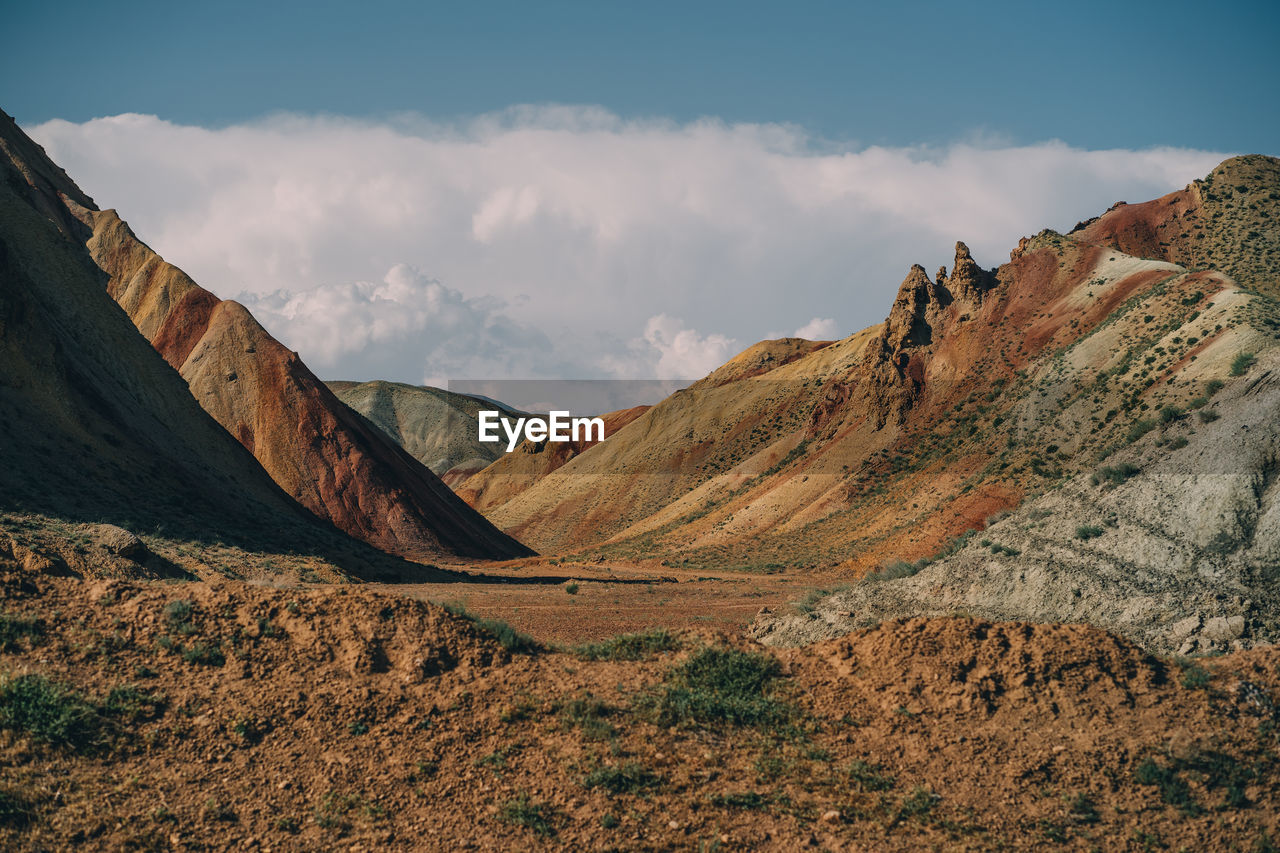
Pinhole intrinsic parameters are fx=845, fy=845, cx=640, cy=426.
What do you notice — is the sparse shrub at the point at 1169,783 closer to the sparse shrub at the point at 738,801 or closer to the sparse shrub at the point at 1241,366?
the sparse shrub at the point at 738,801

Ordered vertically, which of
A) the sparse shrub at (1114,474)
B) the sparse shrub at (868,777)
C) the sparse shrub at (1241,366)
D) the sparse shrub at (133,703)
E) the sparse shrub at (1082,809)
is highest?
the sparse shrub at (1241,366)

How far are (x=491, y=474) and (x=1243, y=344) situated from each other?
93.8 meters

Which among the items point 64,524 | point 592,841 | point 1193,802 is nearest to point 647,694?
point 592,841

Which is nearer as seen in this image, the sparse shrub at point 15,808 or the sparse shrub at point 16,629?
the sparse shrub at point 15,808

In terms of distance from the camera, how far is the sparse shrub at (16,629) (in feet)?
34.4

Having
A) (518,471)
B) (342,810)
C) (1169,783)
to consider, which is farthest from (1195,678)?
(518,471)

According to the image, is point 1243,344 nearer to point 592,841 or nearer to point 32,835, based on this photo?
point 592,841

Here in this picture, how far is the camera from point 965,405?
53.4m

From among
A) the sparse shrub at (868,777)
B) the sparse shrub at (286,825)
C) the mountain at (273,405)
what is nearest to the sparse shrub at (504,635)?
the sparse shrub at (286,825)

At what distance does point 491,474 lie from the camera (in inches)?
4520

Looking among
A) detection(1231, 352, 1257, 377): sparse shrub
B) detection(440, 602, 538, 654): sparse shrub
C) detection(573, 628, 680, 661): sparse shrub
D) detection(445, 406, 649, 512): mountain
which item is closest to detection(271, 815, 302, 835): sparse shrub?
detection(440, 602, 538, 654): sparse shrub

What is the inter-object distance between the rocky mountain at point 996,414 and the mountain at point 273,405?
49.9 ft

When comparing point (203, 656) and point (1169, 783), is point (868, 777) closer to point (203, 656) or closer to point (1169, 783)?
point (1169, 783)

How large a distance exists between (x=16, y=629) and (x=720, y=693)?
9094mm
